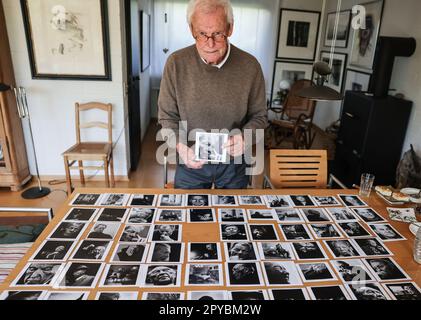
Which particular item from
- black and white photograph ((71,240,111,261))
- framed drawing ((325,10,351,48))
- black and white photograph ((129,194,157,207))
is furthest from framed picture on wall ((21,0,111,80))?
framed drawing ((325,10,351,48))

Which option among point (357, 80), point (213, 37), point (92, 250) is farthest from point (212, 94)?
point (357, 80)

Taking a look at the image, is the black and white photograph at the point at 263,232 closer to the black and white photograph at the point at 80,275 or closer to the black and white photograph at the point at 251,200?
the black and white photograph at the point at 251,200

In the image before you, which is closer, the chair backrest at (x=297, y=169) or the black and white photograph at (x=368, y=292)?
the black and white photograph at (x=368, y=292)

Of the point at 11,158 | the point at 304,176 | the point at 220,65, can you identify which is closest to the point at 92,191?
the point at 220,65

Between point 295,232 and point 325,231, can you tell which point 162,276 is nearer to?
point 295,232

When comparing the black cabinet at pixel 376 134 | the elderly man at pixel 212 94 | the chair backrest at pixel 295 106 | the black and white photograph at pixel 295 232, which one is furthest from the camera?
the chair backrest at pixel 295 106

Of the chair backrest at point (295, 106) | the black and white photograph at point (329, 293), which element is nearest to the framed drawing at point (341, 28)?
the chair backrest at point (295, 106)

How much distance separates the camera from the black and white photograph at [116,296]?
0.88m

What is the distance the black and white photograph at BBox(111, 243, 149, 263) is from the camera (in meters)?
1.05

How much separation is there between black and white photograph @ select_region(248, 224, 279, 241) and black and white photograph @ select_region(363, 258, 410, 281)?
1.14 ft

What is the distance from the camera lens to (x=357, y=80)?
13.5ft

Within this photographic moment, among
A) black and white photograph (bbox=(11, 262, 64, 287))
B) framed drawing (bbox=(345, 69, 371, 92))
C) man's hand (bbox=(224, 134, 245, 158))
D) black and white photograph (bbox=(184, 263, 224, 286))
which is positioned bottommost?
black and white photograph (bbox=(184, 263, 224, 286))

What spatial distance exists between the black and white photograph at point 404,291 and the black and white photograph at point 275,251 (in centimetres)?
32

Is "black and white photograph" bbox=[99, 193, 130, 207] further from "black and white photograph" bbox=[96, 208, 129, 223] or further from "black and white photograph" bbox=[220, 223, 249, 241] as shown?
"black and white photograph" bbox=[220, 223, 249, 241]
